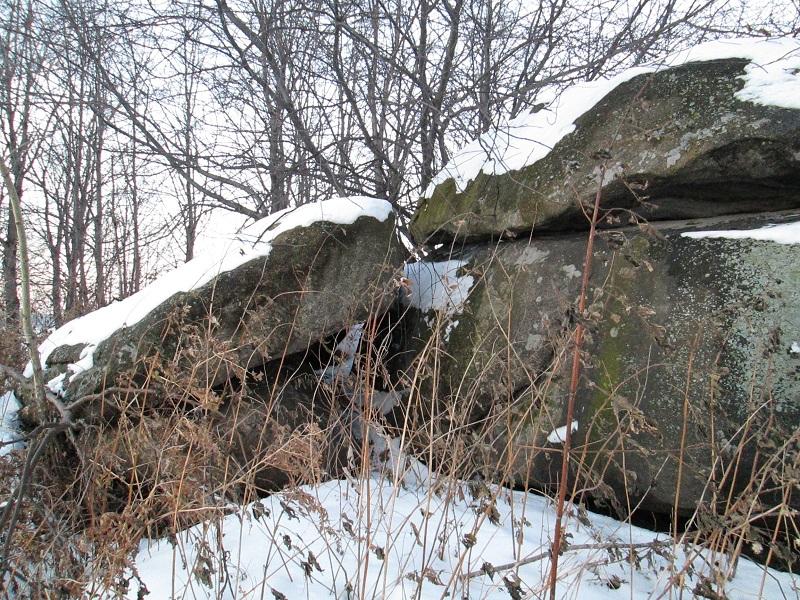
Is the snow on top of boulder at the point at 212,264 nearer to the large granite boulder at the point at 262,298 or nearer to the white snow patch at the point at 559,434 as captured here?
the large granite boulder at the point at 262,298

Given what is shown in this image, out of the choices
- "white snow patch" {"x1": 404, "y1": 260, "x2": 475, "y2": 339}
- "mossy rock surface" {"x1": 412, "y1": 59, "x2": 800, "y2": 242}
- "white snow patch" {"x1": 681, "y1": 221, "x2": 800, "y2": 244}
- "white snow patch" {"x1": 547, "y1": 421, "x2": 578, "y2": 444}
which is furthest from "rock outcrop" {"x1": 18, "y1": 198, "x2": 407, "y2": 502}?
"white snow patch" {"x1": 681, "y1": 221, "x2": 800, "y2": 244}

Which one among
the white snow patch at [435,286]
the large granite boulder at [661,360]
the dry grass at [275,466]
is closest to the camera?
the dry grass at [275,466]

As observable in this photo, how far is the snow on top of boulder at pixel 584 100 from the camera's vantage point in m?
2.34

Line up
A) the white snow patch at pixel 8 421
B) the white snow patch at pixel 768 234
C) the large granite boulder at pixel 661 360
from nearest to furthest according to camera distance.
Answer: the large granite boulder at pixel 661 360 < the white snow patch at pixel 768 234 < the white snow patch at pixel 8 421

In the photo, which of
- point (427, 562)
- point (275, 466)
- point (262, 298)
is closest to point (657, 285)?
point (427, 562)

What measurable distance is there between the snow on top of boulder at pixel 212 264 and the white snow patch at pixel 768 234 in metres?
1.64

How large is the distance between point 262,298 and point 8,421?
1569 millimetres

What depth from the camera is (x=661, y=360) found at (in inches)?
85.0

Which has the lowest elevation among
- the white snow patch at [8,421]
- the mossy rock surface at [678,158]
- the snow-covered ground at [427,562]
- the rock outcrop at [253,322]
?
the snow-covered ground at [427,562]

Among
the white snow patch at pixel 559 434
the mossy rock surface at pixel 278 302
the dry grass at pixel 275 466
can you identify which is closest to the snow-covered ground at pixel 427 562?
the dry grass at pixel 275 466

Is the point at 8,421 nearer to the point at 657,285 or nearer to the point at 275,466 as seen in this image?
the point at 275,466

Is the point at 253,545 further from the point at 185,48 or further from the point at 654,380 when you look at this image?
the point at 185,48

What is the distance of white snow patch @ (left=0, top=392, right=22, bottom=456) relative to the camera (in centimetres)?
274

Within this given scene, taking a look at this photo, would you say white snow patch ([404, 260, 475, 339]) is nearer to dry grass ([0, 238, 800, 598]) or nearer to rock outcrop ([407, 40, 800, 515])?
rock outcrop ([407, 40, 800, 515])
